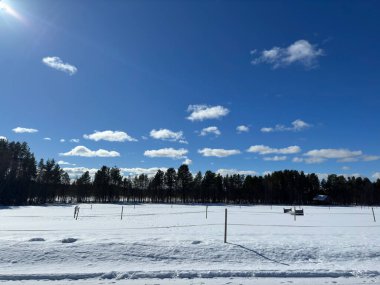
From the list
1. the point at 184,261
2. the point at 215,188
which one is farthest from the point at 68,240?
the point at 215,188

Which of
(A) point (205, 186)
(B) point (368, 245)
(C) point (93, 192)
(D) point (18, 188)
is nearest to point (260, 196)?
(A) point (205, 186)

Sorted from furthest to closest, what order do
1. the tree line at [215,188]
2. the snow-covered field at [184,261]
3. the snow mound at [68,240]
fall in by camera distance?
the tree line at [215,188]
the snow mound at [68,240]
the snow-covered field at [184,261]

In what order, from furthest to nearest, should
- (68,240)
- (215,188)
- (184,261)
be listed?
(215,188), (68,240), (184,261)

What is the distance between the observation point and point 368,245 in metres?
13.1

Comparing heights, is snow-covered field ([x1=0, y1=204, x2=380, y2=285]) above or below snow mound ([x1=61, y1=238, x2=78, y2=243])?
below

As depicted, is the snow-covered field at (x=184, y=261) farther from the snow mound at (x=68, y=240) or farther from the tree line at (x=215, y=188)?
the tree line at (x=215, y=188)

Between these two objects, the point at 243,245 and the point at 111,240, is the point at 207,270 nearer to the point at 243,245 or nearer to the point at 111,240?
the point at 243,245

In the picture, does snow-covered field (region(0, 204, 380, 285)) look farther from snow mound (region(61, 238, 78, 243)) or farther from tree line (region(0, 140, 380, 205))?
tree line (region(0, 140, 380, 205))

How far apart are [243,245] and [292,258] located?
1781mm

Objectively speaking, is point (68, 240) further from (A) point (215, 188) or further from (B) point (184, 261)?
(A) point (215, 188)

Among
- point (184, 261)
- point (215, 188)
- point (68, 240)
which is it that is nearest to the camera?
point (184, 261)

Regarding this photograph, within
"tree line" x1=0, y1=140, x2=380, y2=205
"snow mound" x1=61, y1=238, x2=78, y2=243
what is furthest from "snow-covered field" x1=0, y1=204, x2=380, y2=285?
"tree line" x1=0, y1=140, x2=380, y2=205

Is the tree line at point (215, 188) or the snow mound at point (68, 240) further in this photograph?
the tree line at point (215, 188)

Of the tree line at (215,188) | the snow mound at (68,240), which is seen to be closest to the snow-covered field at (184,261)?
the snow mound at (68,240)
